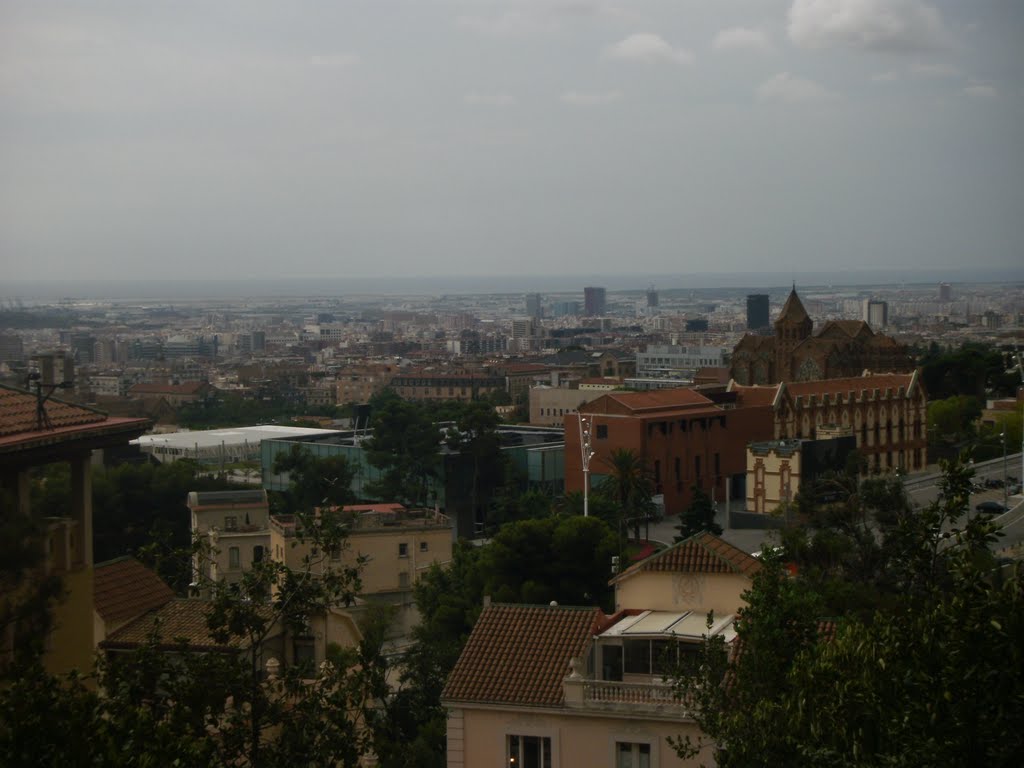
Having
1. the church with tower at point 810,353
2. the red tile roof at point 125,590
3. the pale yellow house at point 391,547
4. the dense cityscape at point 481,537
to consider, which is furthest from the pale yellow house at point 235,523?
the church with tower at point 810,353

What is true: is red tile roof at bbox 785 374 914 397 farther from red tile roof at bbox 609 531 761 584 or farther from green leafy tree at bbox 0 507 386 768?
green leafy tree at bbox 0 507 386 768

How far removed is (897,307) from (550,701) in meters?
187

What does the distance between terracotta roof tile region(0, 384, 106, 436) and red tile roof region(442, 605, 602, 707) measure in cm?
319

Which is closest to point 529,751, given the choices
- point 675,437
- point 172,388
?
point 675,437

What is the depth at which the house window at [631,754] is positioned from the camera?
32.6 feet

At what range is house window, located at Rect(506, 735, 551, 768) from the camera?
397 inches

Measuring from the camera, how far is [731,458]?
4203 cm

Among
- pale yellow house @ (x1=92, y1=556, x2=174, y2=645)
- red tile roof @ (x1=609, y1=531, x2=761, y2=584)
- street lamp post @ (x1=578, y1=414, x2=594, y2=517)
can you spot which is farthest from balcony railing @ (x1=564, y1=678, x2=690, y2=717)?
street lamp post @ (x1=578, y1=414, x2=594, y2=517)

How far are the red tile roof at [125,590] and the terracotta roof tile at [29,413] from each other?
313 centimetres

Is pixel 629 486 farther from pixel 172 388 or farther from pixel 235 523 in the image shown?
pixel 172 388

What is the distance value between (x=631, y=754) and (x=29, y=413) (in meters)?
4.42

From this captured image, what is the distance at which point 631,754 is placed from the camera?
9.97 m

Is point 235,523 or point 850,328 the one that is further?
point 850,328

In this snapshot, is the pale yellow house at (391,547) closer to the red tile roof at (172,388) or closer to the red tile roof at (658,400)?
the red tile roof at (658,400)
